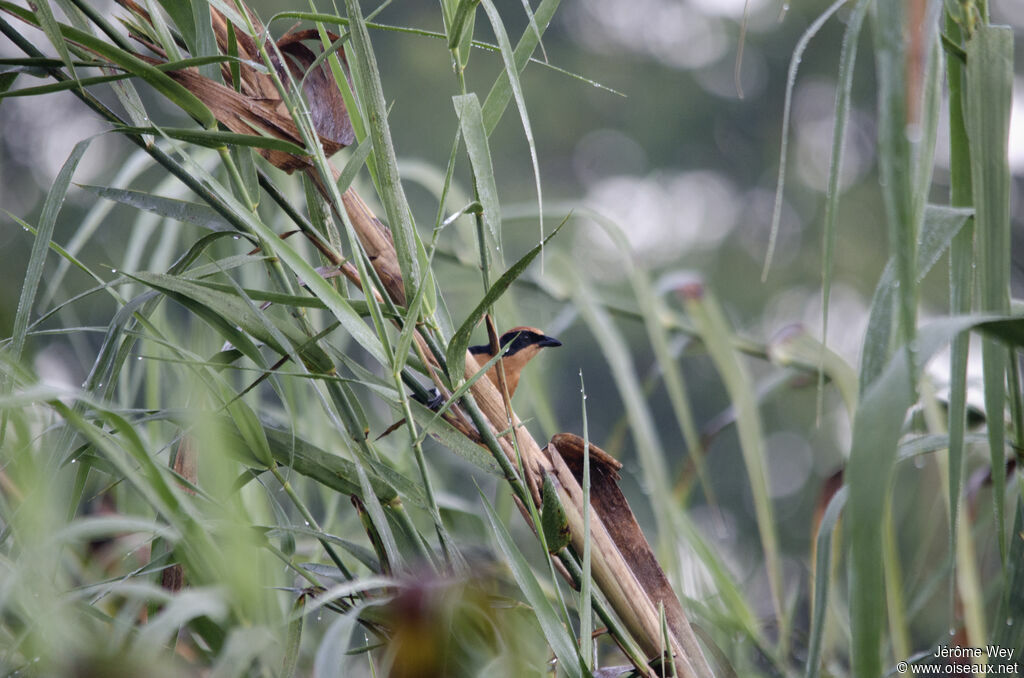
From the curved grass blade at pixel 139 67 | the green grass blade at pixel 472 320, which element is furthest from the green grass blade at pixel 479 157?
the curved grass blade at pixel 139 67

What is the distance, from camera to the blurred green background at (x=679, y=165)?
21.9ft

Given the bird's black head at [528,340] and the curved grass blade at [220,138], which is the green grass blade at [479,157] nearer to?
the curved grass blade at [220,138]

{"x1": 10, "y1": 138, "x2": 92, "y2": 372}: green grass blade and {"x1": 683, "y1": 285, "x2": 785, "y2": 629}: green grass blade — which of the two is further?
{"x1": 683, "y1": 285, "x2": 785, "y2": 629}: green grass blade

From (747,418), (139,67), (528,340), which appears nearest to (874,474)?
(139,67)

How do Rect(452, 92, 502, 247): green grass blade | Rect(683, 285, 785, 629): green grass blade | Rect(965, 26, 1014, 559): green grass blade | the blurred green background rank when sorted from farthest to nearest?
the blurred green background → Rect(683, 285, 785, 629): green grass blade → Rect(452, 92, 502, 247): green grass blade → Rect(965, 26, 1014, 559): green grass blade

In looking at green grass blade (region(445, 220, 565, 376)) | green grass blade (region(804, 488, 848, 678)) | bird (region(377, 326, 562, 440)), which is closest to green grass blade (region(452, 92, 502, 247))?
green grass blade (region(445, 220, 565, 376))

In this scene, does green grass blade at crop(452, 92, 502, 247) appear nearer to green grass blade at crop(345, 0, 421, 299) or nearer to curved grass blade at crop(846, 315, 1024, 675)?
green grass blade at crop(345, 0, 421, 299)

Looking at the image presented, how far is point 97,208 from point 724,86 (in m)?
8.13

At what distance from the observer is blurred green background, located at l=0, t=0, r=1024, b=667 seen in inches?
262

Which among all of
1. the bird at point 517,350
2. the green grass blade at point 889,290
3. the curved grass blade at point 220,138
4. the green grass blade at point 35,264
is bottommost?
the bird at point 517,350

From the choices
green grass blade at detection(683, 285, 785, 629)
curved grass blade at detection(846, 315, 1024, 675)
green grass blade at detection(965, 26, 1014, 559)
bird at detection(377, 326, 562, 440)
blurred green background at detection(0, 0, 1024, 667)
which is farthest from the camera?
blurred green background at detection(0, 0, 1024, 667)

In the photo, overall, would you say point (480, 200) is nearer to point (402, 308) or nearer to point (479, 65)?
point (402, 308)

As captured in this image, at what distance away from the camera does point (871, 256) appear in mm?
7363

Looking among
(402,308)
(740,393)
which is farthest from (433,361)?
(740,393)
